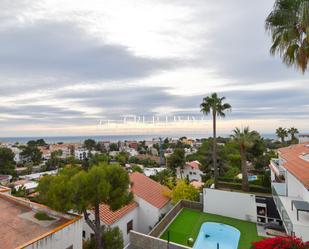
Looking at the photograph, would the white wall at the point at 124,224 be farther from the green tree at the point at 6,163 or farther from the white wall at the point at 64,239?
the green tree at the point at 6,163

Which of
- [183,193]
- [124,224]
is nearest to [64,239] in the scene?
[124,224]

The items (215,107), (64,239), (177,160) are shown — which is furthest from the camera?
(177,160)

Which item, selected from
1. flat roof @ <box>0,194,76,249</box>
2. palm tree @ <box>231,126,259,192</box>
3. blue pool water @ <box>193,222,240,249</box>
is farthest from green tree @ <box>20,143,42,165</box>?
blue pool water @ <box>193,222,240,249</box>

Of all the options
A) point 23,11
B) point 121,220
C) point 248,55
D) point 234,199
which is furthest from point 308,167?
point 23,11

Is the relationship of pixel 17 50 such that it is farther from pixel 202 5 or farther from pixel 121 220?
pixel 121 220

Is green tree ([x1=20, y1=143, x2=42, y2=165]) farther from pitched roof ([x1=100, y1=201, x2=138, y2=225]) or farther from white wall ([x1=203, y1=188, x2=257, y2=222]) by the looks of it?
white wall ([x1=203, y1=188, x2=257, y2=222])

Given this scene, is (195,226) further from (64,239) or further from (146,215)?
(64,239)
